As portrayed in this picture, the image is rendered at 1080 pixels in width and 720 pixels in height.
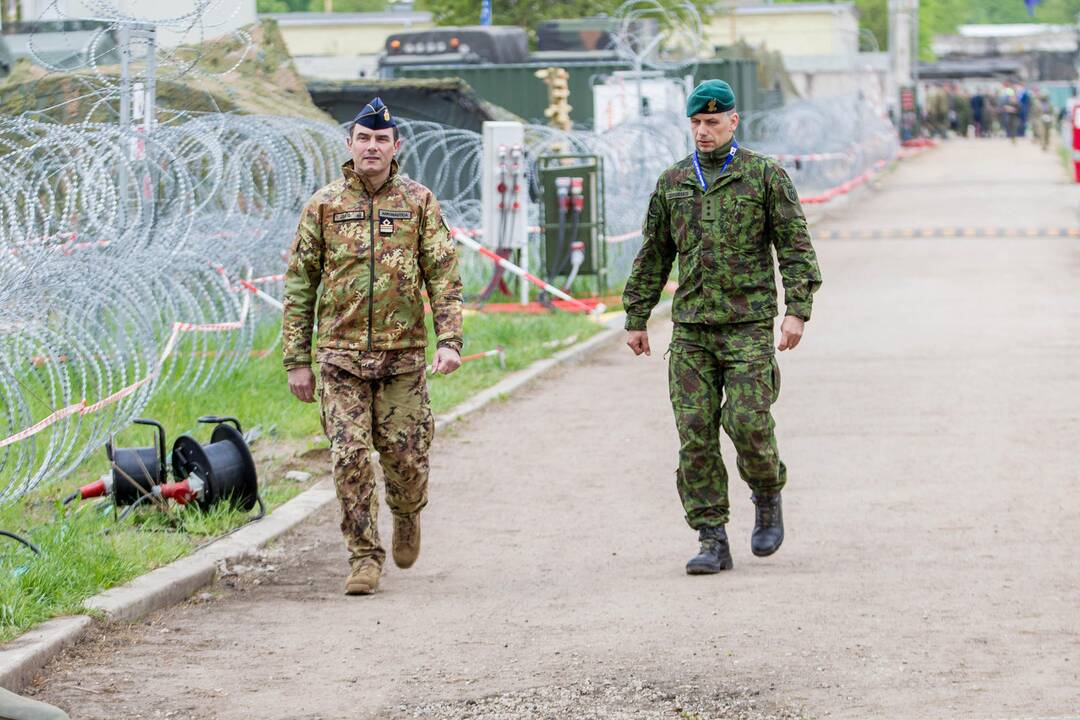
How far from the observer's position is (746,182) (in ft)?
24.3

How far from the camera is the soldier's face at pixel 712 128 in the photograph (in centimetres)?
739

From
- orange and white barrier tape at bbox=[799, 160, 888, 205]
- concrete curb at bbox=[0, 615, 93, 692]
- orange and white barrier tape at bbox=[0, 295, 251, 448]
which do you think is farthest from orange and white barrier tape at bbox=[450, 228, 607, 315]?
orange and white barrier tape at bbox=[799, 160, 888, 205]

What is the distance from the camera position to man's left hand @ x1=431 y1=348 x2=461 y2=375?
7.04 metres

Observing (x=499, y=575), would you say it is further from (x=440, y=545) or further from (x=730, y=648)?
(x=730, y=648)

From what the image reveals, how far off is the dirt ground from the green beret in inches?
69.8

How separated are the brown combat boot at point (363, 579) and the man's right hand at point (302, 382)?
0.68m

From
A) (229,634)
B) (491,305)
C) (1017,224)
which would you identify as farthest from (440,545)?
(1017,224)

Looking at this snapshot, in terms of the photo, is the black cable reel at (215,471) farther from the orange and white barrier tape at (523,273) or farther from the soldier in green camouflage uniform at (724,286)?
the orange and white barrier tape at (523,273)

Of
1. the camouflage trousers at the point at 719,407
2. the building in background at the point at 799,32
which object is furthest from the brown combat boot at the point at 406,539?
the building in background at the point at 799,32

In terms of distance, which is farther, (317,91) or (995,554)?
(317,91)

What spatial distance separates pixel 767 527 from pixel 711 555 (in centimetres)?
29

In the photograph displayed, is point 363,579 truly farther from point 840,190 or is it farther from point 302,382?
point 840,190

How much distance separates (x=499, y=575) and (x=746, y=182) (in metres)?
1.83

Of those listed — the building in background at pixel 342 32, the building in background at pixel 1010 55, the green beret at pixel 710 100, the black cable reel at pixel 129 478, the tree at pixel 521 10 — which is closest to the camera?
the green beret at pixel 710 100
